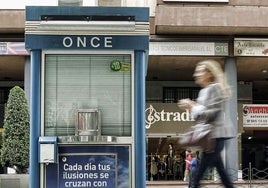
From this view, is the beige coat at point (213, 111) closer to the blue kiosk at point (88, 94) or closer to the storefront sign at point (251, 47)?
the blue kiosk at point (88, 94)

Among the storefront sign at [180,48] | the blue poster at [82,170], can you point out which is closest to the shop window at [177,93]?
the storefront sign at [180,48]

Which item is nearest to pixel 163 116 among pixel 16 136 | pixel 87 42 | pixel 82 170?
pixel 16 136

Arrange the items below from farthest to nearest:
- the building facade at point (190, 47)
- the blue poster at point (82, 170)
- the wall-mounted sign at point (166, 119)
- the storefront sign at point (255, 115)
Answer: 1. the storefront sign at point (255, 115)
2. the wall-mounted sign at point (166, 119)
3. the building facade at point (190, 47)
4. the blue poster at point (82, 170)

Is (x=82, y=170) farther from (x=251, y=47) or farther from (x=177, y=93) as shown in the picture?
(x=177, y=93)

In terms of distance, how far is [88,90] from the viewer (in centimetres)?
909

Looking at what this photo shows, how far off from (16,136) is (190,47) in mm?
9235

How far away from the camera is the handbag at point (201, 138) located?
612 cm

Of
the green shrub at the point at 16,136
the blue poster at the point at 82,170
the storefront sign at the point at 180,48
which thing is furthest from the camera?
the storefront sign at the point at 180,48

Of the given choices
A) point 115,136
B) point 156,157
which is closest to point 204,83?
point 115,136

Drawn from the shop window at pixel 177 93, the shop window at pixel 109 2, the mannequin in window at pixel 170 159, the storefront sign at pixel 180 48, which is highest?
the shop window at pixel 109 2

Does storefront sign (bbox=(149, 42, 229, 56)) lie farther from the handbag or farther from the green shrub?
the handbag

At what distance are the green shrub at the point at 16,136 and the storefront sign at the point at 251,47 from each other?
10.1m

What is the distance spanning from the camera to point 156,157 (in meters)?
31.2

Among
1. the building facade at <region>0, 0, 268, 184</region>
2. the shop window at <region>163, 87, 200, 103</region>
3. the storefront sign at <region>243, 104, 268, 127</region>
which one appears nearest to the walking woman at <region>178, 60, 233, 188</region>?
the building facade at <region>0, 0, 268, 184</region>
